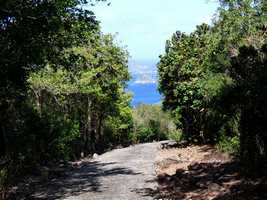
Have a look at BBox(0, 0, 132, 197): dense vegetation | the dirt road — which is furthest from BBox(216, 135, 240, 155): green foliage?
BBox(0, 0, 132, 197): dense vegetation

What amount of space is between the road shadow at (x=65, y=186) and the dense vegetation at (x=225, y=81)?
17.2ft

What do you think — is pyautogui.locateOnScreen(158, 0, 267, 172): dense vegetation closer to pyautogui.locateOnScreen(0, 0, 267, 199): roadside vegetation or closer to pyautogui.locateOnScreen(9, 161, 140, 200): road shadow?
pyautogui.locateOnScreen(0, 0, 267, 199): roadside vegetation

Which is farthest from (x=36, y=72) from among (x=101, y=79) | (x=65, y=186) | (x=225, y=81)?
(x=101, y=79)

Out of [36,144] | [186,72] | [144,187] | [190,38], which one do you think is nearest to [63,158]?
[36,144]

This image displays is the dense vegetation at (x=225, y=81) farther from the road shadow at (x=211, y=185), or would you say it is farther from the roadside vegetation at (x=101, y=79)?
the road shadow at (x=211, y=185)

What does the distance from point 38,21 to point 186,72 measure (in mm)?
20202

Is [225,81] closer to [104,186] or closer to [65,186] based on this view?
[104,186]

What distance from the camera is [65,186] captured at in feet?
59.4

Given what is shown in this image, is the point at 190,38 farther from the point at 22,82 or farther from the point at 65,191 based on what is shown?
the point at 65,191

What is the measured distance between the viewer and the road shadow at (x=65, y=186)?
1611 cm

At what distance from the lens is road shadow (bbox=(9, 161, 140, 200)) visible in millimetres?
16109

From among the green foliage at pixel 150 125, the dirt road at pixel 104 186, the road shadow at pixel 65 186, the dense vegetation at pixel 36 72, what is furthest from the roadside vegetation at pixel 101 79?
the green foliage at pixel 150 125

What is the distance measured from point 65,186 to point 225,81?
943 centimetres

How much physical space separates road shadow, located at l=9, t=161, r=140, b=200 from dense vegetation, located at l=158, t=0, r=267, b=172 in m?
5.25
